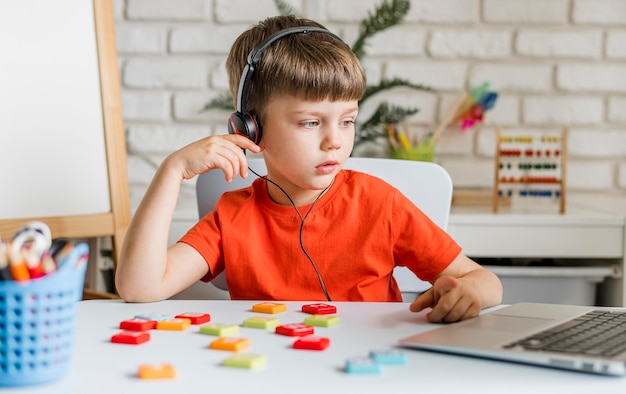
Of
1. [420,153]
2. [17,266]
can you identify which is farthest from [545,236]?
[17,266]

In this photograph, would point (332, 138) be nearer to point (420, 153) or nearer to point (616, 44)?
point (420, 153)

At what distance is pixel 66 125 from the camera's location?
65.2 inches

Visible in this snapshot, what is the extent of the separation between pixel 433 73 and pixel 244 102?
1.19m

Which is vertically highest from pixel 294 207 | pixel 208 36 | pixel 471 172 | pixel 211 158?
pixel 208 36

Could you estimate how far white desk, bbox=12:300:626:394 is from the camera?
578mm

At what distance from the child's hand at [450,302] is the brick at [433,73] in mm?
1417

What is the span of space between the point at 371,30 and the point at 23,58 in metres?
0.95

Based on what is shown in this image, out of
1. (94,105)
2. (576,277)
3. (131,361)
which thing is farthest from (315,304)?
(576,277)

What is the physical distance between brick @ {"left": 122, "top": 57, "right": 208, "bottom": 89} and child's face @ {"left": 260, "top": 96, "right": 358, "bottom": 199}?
115cm

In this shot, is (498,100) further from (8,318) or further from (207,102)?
(8,318)

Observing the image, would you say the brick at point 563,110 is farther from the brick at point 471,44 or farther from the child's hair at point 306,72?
the child's hair at point 306,72

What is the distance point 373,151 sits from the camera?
7.30ft

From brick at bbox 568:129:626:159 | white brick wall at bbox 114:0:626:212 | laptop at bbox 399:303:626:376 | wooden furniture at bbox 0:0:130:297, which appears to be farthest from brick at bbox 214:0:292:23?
laptop at bbox 399:303:626:376

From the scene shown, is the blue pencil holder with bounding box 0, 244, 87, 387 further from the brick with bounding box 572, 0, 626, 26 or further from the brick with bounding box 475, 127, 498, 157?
the brick with bounding box 572, 0, 626, 26
